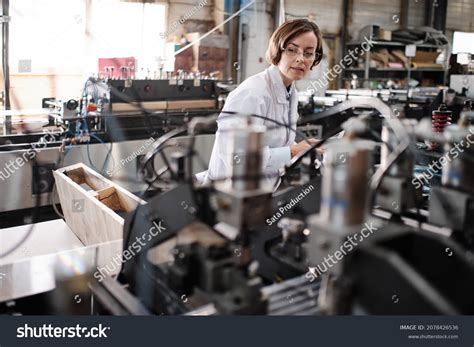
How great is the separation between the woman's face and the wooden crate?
52 centimetres

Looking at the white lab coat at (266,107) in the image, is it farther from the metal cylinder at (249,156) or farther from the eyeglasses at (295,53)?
the metal cylinder at (249,156)

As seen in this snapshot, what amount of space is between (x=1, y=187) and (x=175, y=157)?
7.04 feet

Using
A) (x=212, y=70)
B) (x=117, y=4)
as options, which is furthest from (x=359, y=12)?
(x=117, y=4)

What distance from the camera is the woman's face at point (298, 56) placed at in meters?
1.30

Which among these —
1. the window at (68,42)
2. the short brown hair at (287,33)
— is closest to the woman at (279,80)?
the short brown hair at (287,33)

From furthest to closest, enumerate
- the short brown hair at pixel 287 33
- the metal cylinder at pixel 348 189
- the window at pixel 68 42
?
the window at pixel 68 42, the short brown hair at pixel 287 33, the metal cylinder at pixel 348 189

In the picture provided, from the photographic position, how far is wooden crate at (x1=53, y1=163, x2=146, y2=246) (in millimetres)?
1287

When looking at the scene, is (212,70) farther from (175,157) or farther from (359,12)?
(175,157)

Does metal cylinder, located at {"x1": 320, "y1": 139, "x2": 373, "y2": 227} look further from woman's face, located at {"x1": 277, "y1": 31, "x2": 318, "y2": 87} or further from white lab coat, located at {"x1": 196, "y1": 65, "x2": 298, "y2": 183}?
woman's face, located at {"x1": 277, "y1": 31, "x2": 318, "y2": 87}

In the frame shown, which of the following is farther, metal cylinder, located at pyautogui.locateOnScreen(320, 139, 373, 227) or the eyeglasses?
the eyeglasses

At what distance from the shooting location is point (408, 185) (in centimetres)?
70

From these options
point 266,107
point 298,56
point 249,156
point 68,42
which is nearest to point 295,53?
point 298,56

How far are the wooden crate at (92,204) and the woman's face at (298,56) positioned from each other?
521 mm

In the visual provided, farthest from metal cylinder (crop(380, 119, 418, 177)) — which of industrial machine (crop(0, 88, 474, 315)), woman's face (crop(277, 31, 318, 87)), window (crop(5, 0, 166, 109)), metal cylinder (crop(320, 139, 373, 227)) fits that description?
window (crop(5, 0, 166, 109))
